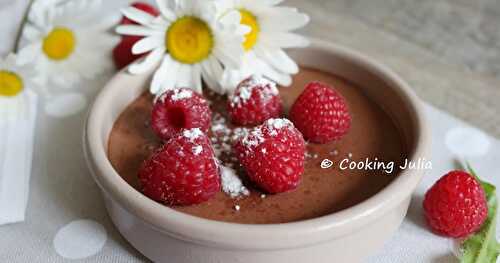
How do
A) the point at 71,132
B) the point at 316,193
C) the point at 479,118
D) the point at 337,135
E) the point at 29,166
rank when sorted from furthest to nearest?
the point at 479,118
the point at 71,132
the point at 29,166
the point at 337,135
the point at 316,193

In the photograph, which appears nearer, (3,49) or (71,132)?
(71,132)

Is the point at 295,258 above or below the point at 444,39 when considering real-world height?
above

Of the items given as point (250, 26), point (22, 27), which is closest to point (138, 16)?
point (250, 26)

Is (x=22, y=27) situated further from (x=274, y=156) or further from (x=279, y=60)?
(x=274, y=156)

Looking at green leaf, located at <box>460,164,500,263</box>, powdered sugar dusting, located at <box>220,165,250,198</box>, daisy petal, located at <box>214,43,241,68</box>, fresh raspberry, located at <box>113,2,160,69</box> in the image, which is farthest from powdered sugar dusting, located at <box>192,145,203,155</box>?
fresh raspberry, located at <box>113,2,160,69</box>

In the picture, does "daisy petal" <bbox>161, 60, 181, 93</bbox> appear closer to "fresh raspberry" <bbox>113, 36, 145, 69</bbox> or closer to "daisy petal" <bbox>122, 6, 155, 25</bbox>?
"daisy petal" <bbox>122, 6, 155, 25</bbox>

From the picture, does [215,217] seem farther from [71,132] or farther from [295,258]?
[71,132]

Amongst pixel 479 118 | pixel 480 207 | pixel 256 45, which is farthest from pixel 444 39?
pixel 480 207

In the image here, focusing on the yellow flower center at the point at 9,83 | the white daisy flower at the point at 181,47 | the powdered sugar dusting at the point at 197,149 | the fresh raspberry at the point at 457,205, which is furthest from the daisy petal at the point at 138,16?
the fresh raspberry at the point at 457,205
